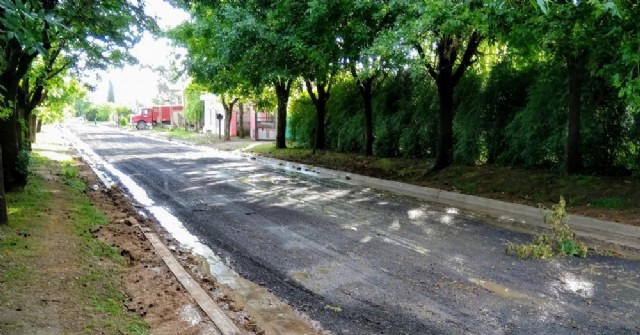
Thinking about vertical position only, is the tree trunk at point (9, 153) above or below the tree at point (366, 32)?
below

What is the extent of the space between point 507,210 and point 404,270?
5.83 m

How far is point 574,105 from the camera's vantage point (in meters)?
12.3

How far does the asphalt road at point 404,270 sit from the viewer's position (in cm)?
512

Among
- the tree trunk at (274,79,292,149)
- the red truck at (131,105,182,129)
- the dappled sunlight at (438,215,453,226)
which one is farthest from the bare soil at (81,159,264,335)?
the red truck at (131,105,182,129)

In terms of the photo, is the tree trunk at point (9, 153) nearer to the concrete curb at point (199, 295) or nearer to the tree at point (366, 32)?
the concrete curb at point (199, 295)

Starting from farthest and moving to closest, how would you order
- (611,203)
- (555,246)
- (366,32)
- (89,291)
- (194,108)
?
(194,108)
(366,32)
(611,203)
(555,246)
(89,291)

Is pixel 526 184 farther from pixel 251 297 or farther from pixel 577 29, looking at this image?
pixel 251 297

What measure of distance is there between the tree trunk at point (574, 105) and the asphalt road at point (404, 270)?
357cm

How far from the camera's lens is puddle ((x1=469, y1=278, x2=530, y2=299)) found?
18.9 ft

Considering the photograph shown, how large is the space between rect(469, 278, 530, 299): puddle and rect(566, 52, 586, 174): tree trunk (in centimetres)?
772

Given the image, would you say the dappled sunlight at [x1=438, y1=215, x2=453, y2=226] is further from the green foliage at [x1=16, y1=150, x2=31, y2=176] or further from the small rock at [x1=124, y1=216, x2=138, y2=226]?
the green foliage at [x1=16, y1=150, x2=31, y2=176]

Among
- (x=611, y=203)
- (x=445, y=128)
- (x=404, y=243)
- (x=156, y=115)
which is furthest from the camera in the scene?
(x=156, y=115)

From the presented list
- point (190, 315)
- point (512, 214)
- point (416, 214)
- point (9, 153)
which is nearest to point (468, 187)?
point (512, 214)

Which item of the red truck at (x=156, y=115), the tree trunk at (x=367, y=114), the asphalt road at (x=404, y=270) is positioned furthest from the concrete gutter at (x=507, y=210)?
the red truck at (x=156, y=115)
